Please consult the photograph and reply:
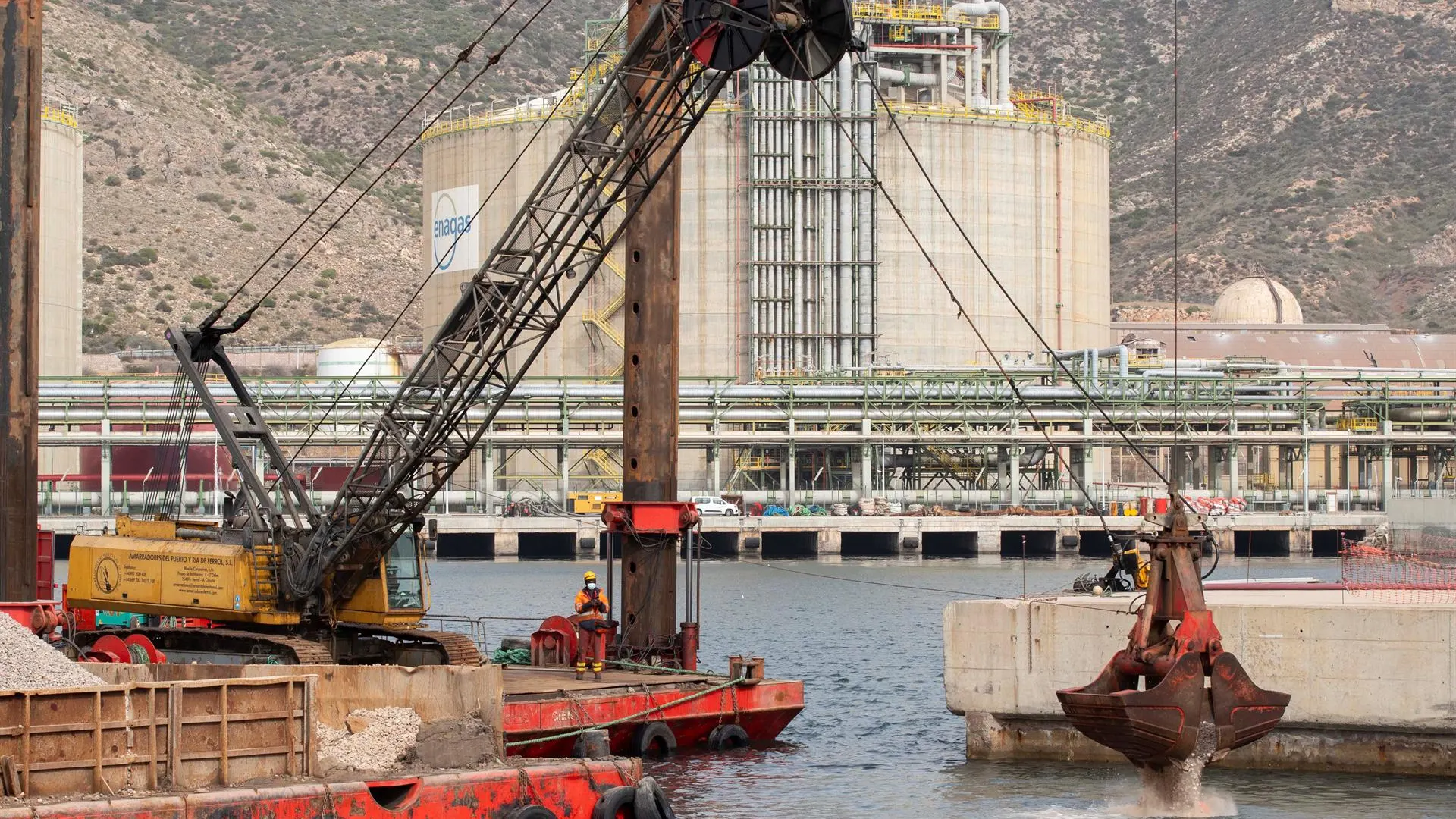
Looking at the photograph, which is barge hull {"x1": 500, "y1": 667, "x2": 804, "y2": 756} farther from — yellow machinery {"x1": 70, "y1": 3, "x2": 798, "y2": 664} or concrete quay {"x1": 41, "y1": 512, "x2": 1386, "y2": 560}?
concrete quay {"x1": 41, "y1": 512, "x2": 1386, "y2": 560}

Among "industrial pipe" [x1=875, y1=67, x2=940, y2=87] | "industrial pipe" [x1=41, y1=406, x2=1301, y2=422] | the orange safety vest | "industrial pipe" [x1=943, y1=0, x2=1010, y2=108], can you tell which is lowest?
the orange safety vest

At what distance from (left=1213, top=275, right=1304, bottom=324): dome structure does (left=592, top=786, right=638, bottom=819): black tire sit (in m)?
163

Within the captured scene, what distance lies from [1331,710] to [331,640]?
1525 cm

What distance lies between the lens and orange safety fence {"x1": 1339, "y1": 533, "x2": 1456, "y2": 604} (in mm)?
32312

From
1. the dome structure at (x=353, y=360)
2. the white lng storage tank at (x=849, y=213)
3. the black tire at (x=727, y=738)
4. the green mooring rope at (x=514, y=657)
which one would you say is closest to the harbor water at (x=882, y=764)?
the black tire at (x=727, y=738)

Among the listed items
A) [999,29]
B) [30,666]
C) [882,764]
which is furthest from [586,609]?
[999,29]

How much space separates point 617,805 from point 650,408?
12091 mm

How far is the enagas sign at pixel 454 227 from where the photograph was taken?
128m

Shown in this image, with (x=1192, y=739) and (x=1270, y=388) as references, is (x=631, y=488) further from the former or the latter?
(x=1270, y=388)

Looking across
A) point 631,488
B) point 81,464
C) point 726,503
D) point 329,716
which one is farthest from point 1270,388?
point 329,716

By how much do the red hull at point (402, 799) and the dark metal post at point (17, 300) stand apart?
1095 cm

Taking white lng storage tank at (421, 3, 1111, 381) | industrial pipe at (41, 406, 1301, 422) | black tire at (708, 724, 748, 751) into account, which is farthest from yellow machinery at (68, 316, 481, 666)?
white lng storage tank at (421, 3, 1111, 381)

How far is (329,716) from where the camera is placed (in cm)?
2197

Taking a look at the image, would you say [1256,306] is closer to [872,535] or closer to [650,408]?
[872,535]
